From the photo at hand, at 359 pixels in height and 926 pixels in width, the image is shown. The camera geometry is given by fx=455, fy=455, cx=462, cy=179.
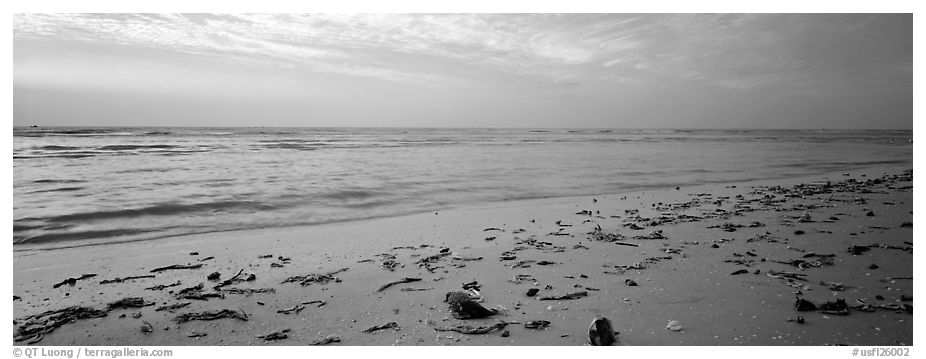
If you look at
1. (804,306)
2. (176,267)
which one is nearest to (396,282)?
(176,267)

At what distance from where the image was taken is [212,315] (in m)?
3.65

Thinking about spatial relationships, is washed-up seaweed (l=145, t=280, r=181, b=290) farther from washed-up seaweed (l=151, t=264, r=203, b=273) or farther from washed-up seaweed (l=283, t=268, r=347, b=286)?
washed-up seaweed (l=283, t=268, r=347, b=286)

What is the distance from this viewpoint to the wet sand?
3320 mm

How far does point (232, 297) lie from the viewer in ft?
13.2

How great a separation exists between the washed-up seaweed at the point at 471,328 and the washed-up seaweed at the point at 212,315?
1.61 m

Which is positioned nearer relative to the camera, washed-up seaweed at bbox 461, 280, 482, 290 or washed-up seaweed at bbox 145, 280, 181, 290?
washed-up seaweed at bbox 461, 280, 482, 290

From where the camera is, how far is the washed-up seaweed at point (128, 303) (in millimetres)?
3842

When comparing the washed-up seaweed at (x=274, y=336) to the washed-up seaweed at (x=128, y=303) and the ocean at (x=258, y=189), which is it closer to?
the washed-up seaweed at (x=128, y=303)

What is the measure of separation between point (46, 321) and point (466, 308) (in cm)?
330

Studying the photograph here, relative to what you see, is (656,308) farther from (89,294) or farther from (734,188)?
(734,188)

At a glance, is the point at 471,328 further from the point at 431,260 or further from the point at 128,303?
the point at 128,303

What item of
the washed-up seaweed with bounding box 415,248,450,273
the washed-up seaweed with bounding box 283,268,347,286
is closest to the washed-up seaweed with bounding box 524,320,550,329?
the washed-up seaweed with bounding box 415,248,450,273

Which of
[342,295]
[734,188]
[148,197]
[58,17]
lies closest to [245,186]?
[148,197]

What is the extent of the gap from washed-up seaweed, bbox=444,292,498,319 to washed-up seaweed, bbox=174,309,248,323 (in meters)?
1.66
